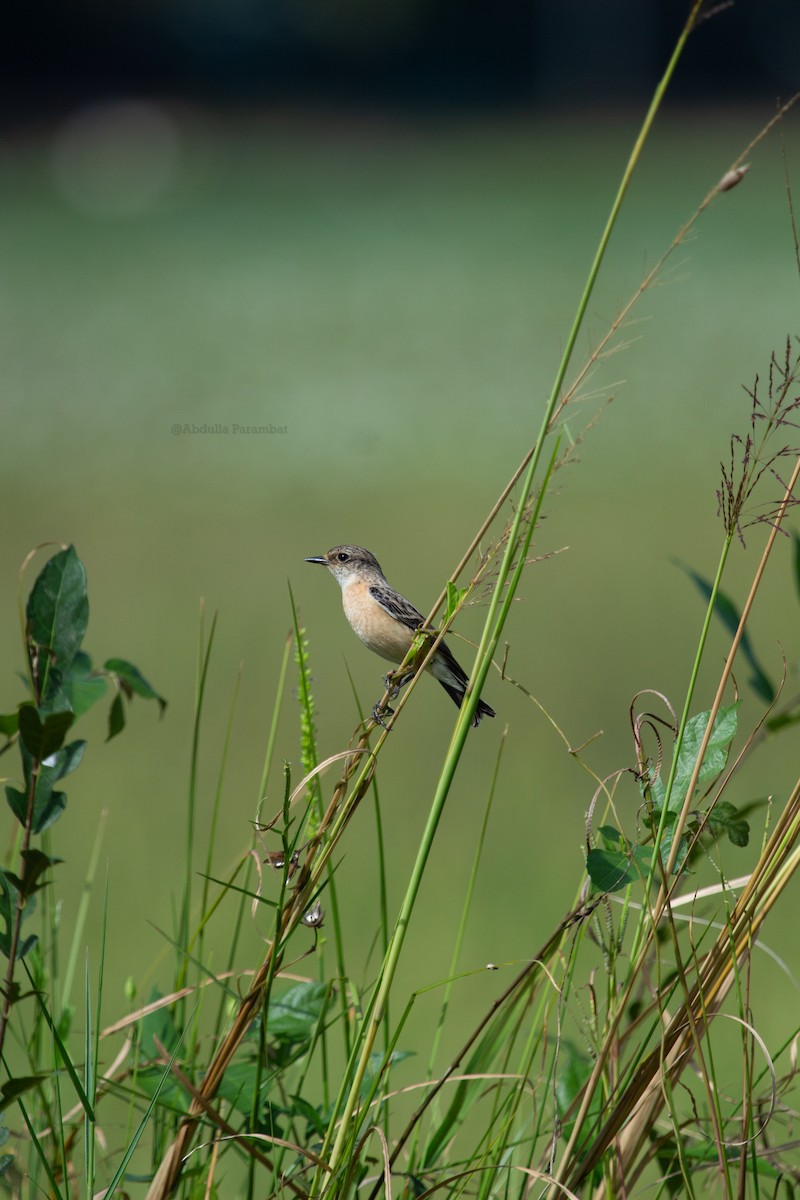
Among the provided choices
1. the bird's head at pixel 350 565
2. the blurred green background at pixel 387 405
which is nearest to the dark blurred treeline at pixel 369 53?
the blurred green background at pixel 387 405

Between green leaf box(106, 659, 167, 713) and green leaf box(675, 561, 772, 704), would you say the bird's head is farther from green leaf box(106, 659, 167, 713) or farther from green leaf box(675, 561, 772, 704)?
green leaf box(106, 659, 167, 713)

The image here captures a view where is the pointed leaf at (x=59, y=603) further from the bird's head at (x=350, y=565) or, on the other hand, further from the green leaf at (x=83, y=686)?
the bird's head at (x=350, y=565)

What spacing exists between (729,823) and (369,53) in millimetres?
19616

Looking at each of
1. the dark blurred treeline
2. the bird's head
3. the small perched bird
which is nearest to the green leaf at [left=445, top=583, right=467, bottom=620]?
the small perched bird

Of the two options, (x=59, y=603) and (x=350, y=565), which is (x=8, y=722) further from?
(x=350, y=565)

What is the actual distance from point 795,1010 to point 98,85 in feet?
60.2

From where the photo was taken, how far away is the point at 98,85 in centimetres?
1838

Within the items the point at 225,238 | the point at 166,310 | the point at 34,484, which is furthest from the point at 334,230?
the point at 34,484

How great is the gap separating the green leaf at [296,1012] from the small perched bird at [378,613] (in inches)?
35.6

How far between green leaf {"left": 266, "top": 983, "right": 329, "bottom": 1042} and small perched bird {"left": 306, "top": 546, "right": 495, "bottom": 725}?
905 millimetres

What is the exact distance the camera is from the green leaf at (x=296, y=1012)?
1.26m

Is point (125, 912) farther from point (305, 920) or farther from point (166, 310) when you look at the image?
point (166, 310)

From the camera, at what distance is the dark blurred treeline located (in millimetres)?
17828

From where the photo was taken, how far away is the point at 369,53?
61.6ft
